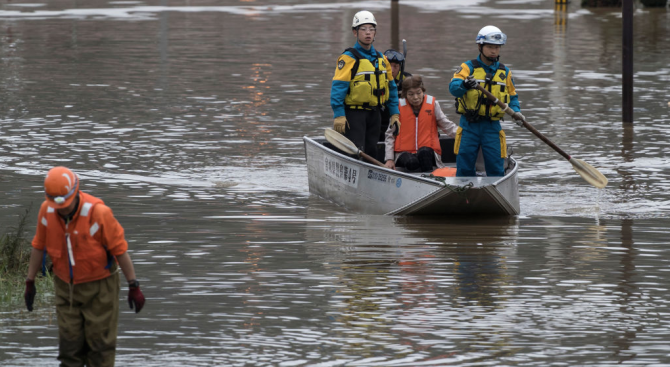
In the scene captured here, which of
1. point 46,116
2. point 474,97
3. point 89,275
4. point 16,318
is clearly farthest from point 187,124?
point 89,275

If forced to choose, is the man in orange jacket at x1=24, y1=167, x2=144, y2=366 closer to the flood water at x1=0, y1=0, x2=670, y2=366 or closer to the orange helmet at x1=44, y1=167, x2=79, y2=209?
Answer: the orange helmet at x1=44, y1=167, x2=79, y2=209

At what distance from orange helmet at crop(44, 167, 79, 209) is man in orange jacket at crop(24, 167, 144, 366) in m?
0.07

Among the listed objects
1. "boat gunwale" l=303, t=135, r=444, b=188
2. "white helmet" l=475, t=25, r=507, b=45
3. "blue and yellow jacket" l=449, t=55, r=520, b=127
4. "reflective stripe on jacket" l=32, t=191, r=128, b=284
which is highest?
"white helmet" l=475, t=25, r=507, b=45

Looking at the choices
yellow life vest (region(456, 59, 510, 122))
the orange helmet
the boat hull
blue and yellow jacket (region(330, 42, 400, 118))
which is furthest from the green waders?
blue and yellow jacket (region(330, 42, 400, 118))

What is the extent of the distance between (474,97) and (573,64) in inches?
625

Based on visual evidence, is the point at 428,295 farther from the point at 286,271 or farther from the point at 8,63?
the point at 8,63

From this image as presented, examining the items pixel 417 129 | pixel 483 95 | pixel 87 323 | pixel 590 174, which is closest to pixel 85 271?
pixel 87 323

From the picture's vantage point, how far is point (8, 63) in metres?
27.7

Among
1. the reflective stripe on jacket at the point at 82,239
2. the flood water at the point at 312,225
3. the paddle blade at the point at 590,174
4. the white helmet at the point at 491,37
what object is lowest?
the flood water at the point at 312,225

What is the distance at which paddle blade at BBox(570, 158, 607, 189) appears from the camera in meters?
13.5

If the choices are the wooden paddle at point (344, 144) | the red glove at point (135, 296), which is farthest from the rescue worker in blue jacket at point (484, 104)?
the red glove at point (135, 296)

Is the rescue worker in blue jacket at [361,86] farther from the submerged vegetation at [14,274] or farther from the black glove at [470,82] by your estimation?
the submerged vegetation at [14,274]

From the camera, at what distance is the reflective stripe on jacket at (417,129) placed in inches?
523

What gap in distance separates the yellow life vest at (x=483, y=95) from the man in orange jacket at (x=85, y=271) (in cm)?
582
